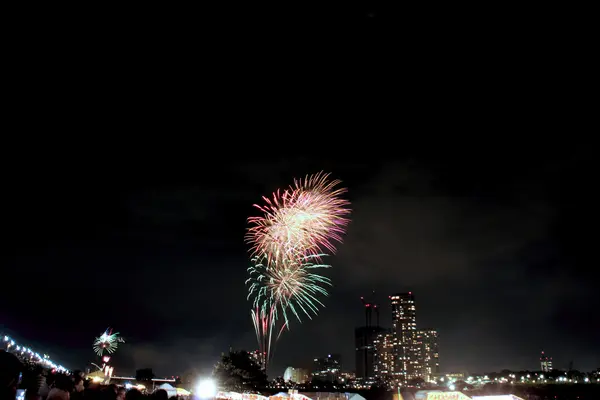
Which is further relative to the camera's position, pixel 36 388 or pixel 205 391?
pixel 205 391

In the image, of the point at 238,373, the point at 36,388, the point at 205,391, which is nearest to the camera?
the point at 36,388

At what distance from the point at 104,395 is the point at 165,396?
7.03 feet

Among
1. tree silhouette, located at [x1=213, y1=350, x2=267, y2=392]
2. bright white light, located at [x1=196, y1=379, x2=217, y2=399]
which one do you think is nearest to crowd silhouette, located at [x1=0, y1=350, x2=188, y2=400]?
bright white light, located at [x1=196, y1=379, x2=217, y2=399]

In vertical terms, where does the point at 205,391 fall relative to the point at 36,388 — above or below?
below

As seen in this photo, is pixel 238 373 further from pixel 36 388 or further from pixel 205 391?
pixel 36 388

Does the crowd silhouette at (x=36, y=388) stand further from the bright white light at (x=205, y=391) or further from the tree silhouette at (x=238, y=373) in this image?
the tree silhouette at (x=238, y=373)

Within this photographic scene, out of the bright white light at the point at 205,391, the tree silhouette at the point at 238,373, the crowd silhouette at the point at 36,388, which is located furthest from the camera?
the tree silhouette at the point at 238,373

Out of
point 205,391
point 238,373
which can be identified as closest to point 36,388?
point 205,391

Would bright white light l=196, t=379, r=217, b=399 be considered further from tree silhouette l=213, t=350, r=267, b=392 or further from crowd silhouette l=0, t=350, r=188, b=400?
tree silhouette l=213, t=350, r=267, b=392

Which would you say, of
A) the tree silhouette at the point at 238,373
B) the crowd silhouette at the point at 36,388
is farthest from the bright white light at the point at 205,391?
the tree silhouette at the point at 238,373

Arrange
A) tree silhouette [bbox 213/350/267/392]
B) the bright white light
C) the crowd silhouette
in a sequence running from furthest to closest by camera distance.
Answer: tree silhouette [bbox 213/350/267/392] < the bright white light < the crowd silhouette

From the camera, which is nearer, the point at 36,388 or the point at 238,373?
the point at 36,388

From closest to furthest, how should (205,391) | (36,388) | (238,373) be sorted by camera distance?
(36,388) → (205,391) → (238,373)

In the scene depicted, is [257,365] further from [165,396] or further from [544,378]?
[544,378]
